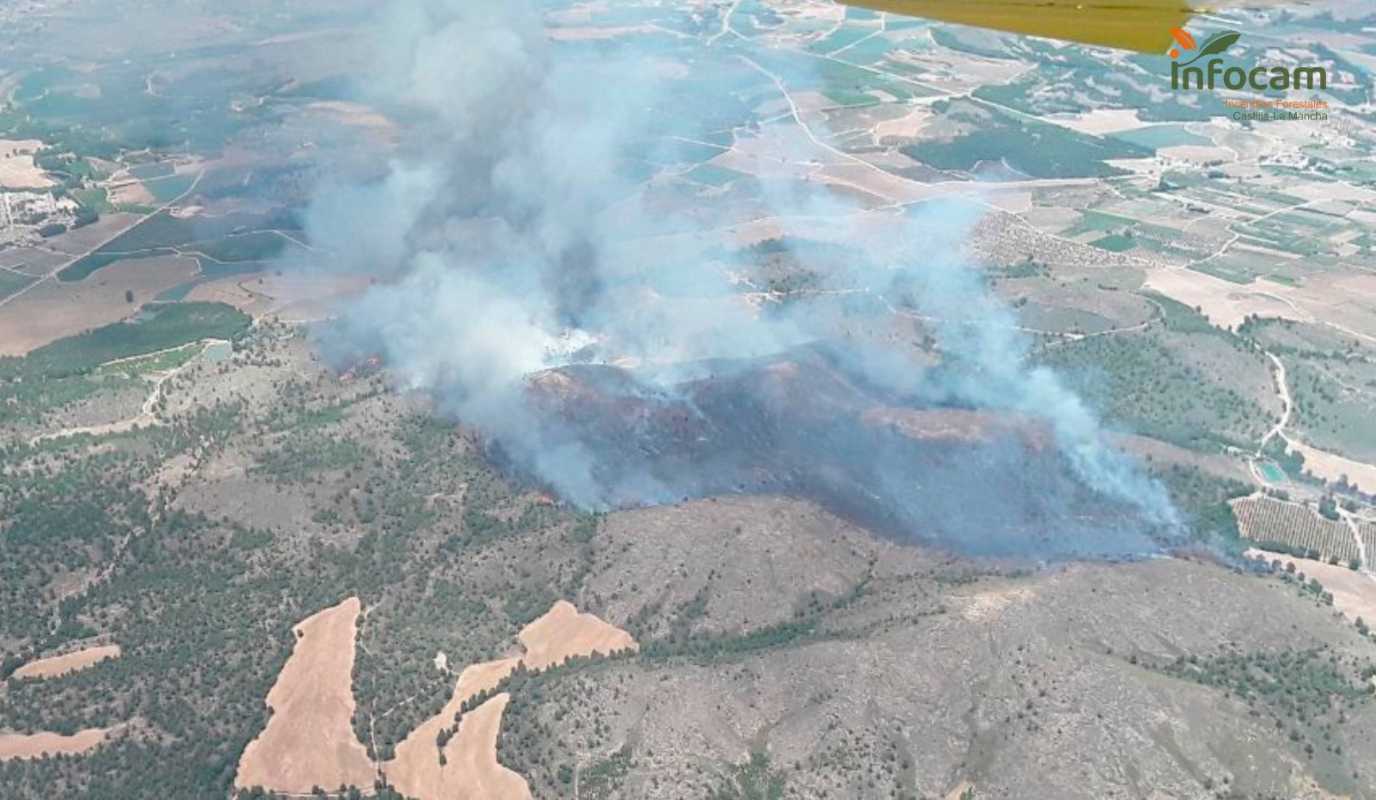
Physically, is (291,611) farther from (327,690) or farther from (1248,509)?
(1248,509)

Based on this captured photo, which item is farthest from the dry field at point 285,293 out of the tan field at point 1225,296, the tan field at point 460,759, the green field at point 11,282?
the tan field at point 1225,296

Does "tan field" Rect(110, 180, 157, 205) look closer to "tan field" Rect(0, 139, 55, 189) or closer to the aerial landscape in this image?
the aerial landscape

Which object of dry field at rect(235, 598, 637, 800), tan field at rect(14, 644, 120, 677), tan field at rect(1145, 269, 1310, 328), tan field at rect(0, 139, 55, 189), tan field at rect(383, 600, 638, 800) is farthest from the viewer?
tan field at rect(0, 139, 55, 189)

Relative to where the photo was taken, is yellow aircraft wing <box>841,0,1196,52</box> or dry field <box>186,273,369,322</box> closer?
yellow aircraft wing <box>841,0,1196,52</box>

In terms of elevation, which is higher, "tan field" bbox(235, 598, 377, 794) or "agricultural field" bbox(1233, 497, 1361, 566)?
"tan field" bbox(235, 598, 377, 794)

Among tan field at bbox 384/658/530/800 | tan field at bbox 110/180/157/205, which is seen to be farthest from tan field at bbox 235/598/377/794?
tan field at bbox 110/180/157/205

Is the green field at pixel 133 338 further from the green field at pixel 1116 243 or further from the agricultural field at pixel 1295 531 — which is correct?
the green field at pixel 1116 243

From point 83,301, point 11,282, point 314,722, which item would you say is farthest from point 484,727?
point 11,282
